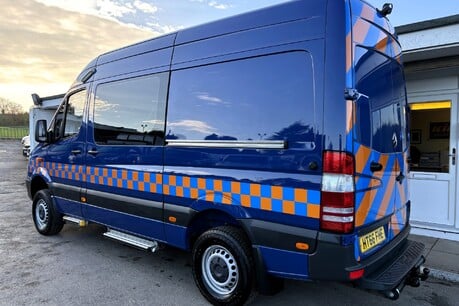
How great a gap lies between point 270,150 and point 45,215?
4.32m

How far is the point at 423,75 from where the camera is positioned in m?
5.39

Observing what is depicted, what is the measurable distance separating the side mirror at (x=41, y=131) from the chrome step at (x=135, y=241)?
1946 mm

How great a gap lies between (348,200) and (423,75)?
3.92 m

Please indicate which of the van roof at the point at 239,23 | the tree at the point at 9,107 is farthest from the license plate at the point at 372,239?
the tree at the point at 9,107

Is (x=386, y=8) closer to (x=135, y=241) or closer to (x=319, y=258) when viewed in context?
(x=319, y=258)

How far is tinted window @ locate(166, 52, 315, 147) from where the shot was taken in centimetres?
264

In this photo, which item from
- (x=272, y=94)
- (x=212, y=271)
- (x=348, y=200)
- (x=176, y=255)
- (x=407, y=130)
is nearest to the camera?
(x=348, y=200)

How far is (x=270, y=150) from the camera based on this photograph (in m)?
2.77

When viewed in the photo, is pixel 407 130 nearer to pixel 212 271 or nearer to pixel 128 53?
pixel 212 271

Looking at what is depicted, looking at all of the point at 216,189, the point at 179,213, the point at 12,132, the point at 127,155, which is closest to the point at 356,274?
the point at 216,189

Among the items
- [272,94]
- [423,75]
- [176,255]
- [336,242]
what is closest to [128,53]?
[272,94]

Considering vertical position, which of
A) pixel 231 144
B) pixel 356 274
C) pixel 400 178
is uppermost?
pixel 231 144

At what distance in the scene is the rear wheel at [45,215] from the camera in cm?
538

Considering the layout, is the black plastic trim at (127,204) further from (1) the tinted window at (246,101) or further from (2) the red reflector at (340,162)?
(2) the red reflector at (340,162)
